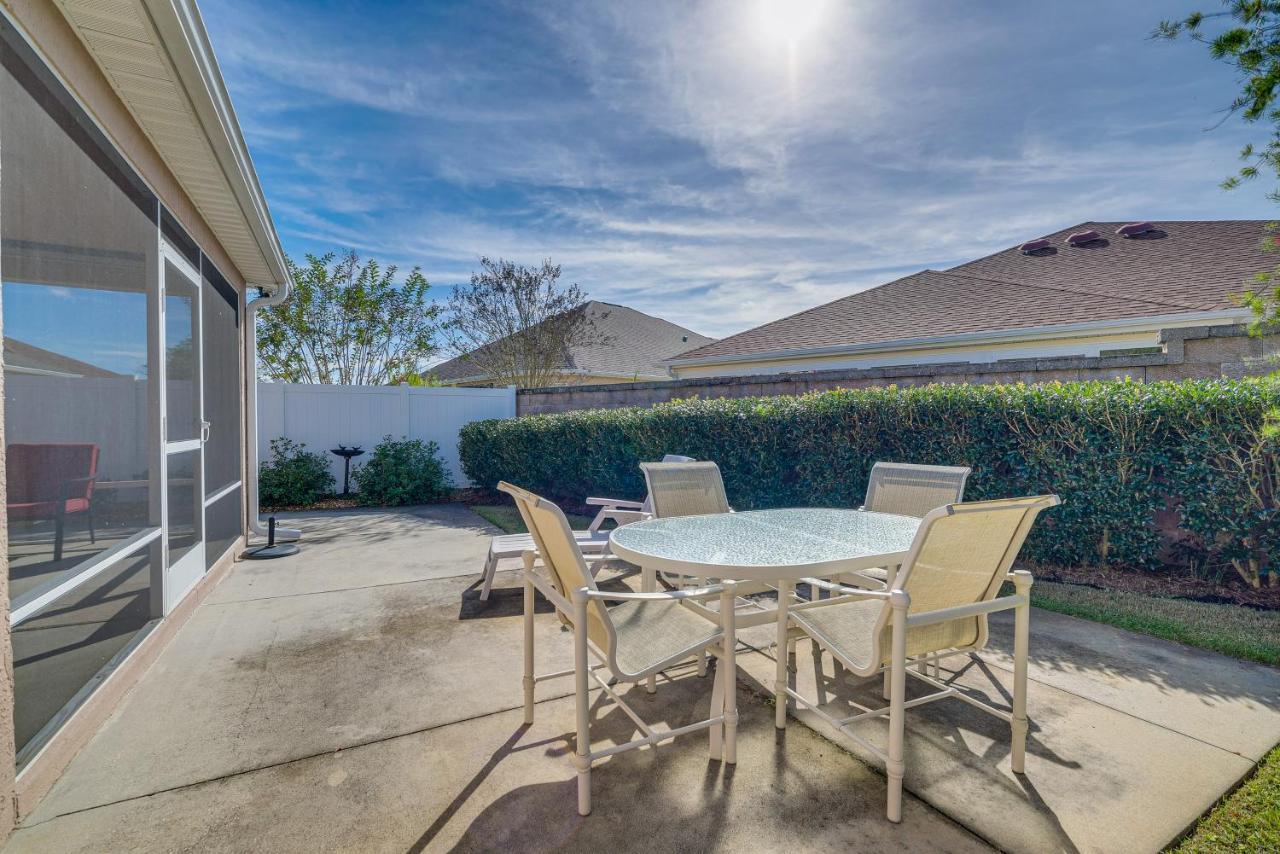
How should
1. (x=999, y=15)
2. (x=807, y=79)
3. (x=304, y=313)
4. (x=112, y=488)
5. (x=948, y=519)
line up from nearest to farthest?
(x=948, y=519), (x=112, y=488), (x=999, y=15), (x=807, y=79), (x=304, y=313)

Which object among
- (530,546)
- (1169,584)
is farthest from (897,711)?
(1169,584)

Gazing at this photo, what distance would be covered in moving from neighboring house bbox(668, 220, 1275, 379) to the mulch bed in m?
3.48

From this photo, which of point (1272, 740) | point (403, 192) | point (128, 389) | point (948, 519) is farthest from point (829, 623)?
point (403, 192)

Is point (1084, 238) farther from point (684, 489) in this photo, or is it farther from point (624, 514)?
point (684, 489)

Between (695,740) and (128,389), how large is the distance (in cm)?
329

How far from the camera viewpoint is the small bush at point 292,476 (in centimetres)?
894

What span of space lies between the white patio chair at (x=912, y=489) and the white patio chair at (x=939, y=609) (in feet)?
3.61

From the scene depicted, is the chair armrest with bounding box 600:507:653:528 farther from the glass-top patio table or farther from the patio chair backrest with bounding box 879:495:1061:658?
the patio chair backrest with bounding box 879:495:1061:658

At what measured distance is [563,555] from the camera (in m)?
2.19

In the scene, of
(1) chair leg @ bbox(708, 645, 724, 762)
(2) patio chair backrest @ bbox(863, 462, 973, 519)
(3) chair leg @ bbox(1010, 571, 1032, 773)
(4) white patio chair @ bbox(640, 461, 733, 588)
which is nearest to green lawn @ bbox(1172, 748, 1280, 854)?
(3) chair leg @ bbox(1010, 571, 1032, 773)

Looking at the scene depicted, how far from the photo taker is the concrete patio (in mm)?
1885

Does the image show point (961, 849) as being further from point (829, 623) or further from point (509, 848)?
point (509, 848)

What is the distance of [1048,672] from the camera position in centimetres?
304

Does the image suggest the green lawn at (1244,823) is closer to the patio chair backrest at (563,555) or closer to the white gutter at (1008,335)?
the patio chair backrest at (563,555)
